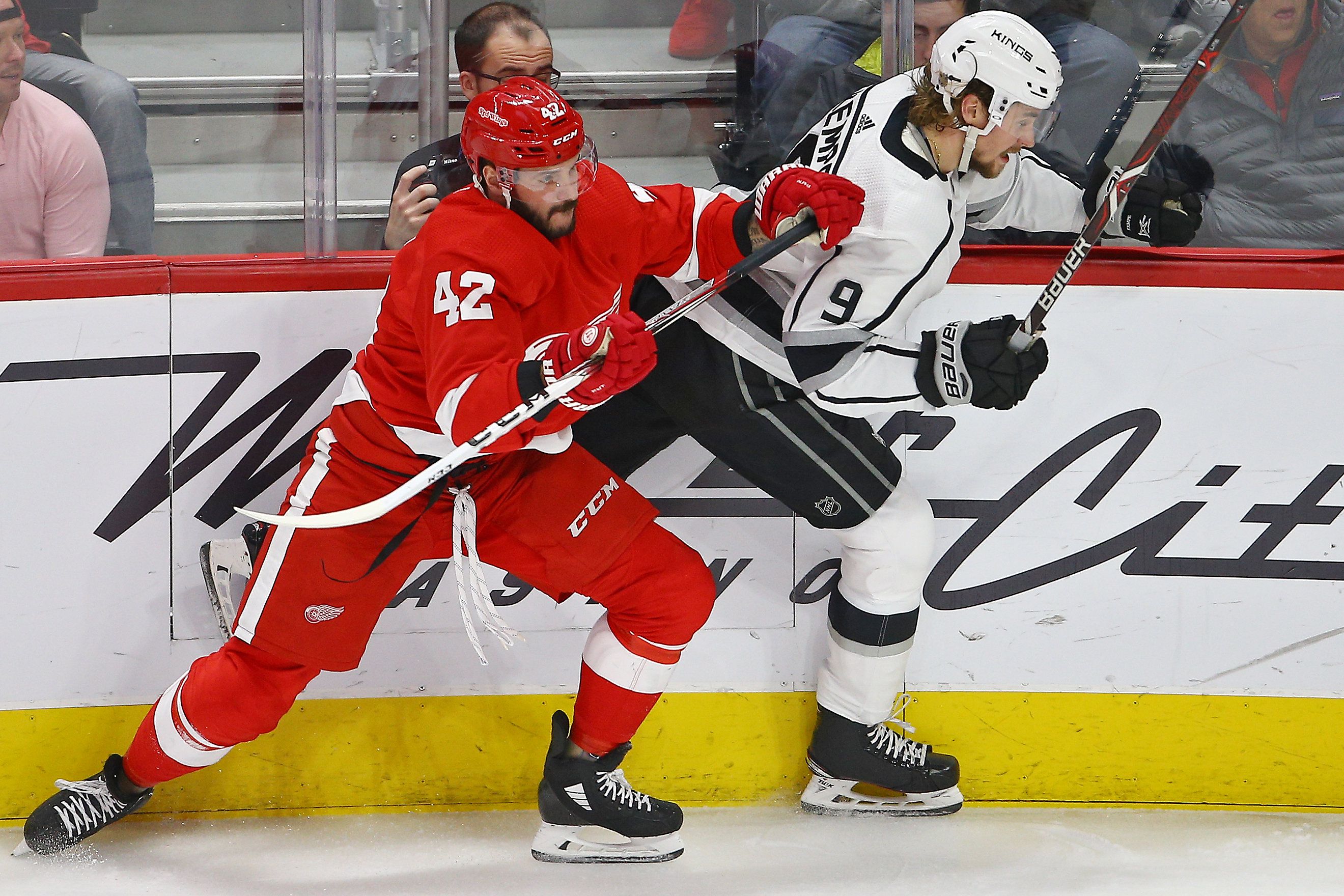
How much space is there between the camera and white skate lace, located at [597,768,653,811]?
236 centimetres

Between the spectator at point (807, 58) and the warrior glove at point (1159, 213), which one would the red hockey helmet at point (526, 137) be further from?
the warrior glove at point (1159, 213)

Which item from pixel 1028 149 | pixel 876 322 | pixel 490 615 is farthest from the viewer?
pixel 1028 149

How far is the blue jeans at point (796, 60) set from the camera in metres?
2.45

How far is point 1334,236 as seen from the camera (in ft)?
8.04

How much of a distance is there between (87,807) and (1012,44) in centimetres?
202

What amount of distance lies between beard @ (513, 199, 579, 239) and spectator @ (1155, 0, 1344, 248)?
1141 mm

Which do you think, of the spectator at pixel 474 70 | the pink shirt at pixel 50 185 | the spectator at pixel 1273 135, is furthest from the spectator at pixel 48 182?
the spectator at pixel 1273 135

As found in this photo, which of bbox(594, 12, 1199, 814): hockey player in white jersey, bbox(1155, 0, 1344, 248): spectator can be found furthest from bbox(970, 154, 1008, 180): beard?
bbox(1155, 0, 1344, 248): spectator

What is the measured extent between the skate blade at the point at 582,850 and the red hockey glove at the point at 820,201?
3.72 ft

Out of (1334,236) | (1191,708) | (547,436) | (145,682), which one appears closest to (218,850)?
(145,682)

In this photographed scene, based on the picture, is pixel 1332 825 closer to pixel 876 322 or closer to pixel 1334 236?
pixel 1334 236

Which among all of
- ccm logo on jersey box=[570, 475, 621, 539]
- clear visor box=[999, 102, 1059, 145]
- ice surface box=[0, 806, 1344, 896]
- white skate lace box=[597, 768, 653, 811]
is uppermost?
clear visor box=[999, 102, 1059, 145]

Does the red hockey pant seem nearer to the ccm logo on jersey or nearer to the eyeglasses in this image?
the ccm logo on jersey

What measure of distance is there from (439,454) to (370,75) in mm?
778
